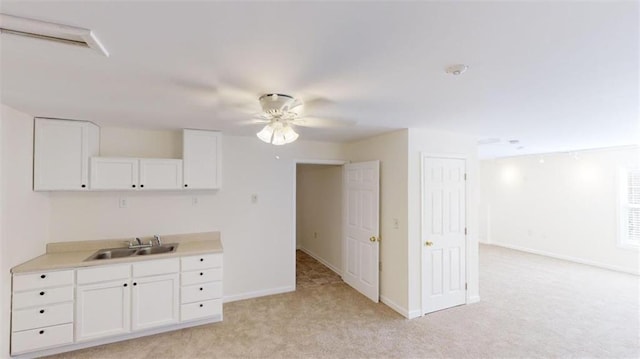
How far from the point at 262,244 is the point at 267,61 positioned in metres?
3.04

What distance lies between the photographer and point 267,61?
4.93 ft

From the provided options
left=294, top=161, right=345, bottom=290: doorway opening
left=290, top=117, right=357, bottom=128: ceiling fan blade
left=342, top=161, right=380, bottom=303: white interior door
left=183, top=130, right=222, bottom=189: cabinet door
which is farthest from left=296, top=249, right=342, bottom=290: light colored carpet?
left=290, top=117, right=357, bottom=128: ceiling fan blade

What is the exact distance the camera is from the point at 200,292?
3.11 m

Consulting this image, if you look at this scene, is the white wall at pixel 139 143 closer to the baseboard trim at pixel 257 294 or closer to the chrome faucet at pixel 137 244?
the chrome faucet at pixel 137 244

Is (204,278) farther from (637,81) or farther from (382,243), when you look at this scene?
(637,81)

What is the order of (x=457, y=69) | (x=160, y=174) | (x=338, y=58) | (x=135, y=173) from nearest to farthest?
(x=338, y=58)
(x=457, y=69)
(x=135, y=173)
(x=160, y=174)

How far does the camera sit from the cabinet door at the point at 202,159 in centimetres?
337

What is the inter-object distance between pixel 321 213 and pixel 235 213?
Answer: 228 centimetres

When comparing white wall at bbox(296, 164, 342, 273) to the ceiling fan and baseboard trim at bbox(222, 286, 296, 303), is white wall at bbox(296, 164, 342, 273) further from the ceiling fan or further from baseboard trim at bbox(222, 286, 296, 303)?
the ceiling fan

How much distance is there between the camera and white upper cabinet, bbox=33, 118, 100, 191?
2.76 meters

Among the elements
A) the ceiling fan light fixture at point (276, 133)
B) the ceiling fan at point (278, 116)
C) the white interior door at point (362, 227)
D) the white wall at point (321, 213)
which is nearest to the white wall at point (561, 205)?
the white wall at point (321, 213)

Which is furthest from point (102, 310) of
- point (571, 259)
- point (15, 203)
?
point (571, 259)

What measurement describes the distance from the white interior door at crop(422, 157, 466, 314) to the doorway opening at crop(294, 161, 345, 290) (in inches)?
60.9

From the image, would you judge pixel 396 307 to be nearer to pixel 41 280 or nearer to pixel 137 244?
pixel 137 244
